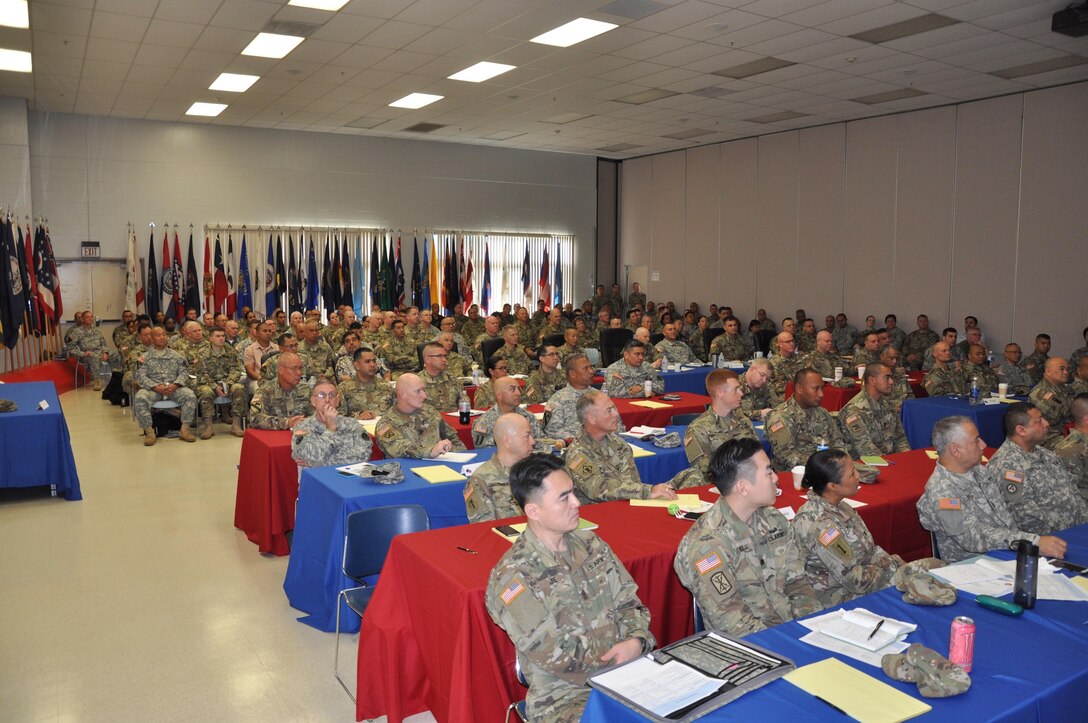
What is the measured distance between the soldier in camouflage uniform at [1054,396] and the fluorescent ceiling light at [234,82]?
1002 centimetres

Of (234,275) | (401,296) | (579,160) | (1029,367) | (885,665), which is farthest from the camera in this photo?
(579,160)

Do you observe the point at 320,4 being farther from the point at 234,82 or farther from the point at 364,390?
the point at 234,82

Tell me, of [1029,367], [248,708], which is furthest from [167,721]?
[1029,367]

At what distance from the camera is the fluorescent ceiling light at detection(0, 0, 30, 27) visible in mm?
7918

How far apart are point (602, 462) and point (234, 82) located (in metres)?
9.26

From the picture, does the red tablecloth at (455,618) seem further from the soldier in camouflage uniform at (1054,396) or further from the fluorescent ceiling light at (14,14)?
the fluorescent ceiling light at (14,14)

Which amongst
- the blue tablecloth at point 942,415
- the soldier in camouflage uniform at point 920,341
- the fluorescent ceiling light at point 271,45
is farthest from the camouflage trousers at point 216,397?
the soldier in camouflage uniform at point 920,341

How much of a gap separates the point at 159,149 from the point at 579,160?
9014 millimetres

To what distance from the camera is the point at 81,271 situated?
14281mm

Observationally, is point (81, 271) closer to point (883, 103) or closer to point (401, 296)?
point (401, 296)

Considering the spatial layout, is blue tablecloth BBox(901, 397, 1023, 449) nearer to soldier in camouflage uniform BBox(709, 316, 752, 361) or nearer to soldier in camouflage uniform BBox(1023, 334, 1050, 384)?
soldier in camouflage uniform BBox(1023, 334, 1050, 384)

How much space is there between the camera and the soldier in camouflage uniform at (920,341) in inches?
520

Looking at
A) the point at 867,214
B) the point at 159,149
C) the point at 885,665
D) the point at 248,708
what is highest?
the point at 159,149

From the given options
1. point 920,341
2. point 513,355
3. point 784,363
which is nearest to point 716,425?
point 784,363
